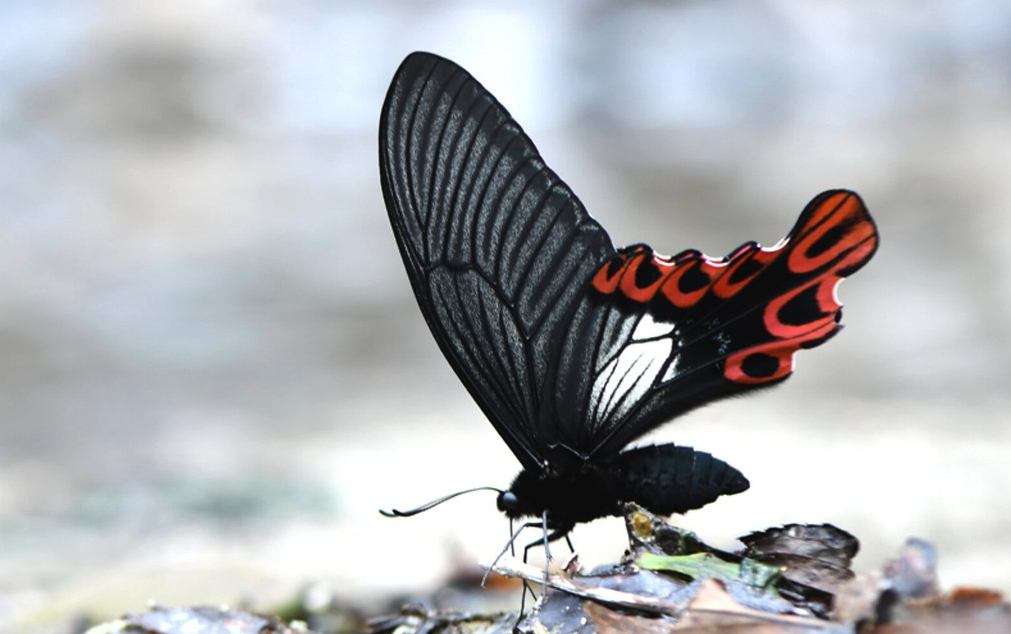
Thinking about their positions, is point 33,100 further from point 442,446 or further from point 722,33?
point 722,33

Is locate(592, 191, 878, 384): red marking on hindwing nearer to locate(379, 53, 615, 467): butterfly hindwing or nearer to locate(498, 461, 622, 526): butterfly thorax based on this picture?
locate(379, 53, 615, 467): butterfly hindwing

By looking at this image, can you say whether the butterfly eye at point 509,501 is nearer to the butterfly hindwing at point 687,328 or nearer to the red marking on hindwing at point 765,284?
the butterfly hindwing at point 687,328

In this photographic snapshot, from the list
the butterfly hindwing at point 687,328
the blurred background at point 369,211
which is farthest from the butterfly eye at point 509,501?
the blurred background at point 369,211

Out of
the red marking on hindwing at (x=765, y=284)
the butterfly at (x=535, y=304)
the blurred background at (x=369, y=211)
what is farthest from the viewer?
the blurred background at (x=369, y=211)

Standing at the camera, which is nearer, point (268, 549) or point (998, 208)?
point (268, 549)

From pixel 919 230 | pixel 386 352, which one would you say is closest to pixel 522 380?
pixel 386 352

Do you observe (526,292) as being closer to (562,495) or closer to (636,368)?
(636,368)

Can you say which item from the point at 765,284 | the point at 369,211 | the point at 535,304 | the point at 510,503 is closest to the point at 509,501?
the point at 510,503

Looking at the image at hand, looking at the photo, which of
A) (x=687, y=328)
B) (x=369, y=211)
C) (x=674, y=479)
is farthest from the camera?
(x=369, y=211)
